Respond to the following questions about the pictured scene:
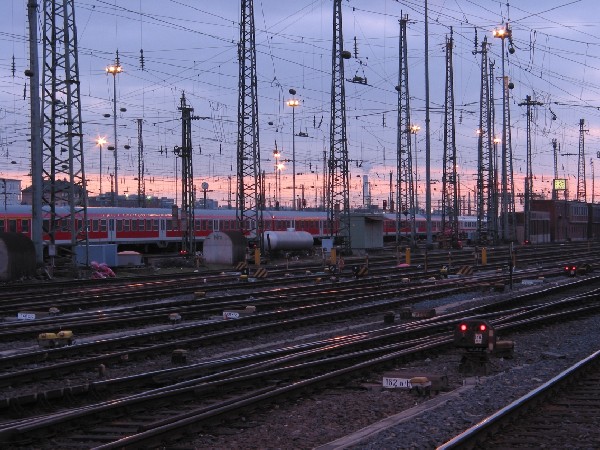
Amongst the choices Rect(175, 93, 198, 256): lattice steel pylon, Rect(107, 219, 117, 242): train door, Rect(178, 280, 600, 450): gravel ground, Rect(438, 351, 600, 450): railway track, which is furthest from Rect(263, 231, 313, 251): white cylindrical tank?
Rect(438, 351, 600, 450): railway track

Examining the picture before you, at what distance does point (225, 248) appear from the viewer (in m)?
42.6

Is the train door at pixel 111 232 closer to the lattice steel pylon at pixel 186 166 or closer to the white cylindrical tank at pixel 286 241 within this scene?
the lattice steel pylon at pixel 186 166

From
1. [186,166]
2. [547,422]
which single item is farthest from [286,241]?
[547,422]

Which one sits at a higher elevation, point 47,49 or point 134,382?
point 47,49

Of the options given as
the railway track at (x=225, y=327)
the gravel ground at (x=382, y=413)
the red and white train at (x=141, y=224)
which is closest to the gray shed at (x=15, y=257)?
the railway track at (x=225, y=327)

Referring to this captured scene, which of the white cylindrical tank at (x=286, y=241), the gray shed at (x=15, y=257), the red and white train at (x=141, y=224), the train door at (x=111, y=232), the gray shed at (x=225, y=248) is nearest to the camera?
the gray shed at (x=15, y=257)

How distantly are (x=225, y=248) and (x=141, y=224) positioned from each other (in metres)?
12.3


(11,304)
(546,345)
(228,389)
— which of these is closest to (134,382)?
(228,389)

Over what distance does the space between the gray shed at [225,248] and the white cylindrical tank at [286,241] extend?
5361 millimetres

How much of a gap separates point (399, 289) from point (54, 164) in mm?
14230

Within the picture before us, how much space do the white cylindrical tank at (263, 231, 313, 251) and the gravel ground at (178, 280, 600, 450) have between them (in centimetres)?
3451

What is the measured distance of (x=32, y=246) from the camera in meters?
32.4

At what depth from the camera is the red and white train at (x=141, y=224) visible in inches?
1822

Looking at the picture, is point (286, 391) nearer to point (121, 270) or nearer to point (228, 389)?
point (228, 389)
